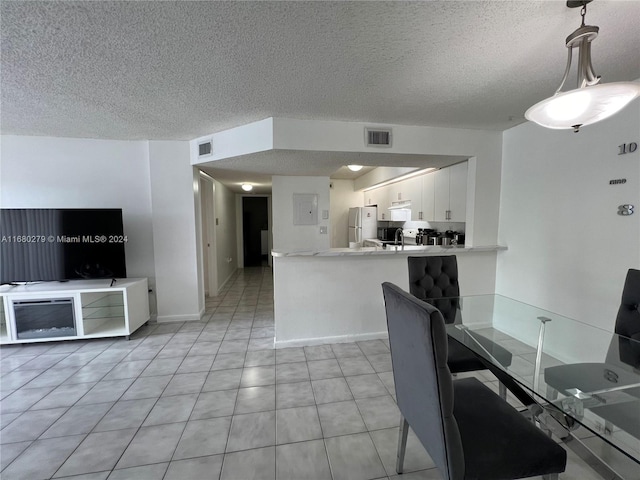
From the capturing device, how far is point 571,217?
2.41m

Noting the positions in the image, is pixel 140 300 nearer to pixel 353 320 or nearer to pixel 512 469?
pixel 353 320

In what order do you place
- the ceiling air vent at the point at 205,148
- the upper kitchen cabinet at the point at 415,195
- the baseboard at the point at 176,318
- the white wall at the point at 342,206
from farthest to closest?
1. the white wall at the point at 342,206
2. the upper kitchen cabinet at the point at 415,195
3. the baseboard at the point at 176,318
4. the ceiling air vent at the point at 205,148

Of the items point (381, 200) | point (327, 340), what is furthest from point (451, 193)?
point (327, 340)

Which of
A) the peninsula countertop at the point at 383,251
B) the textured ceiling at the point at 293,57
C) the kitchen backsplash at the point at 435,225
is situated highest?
the textured ceiling at the point at 293,57

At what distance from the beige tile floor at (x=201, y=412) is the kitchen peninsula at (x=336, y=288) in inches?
7.8

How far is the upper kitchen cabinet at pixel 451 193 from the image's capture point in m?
3.37

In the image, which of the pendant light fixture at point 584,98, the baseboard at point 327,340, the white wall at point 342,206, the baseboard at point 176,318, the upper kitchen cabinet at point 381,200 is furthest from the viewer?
the white wall at point 342,206

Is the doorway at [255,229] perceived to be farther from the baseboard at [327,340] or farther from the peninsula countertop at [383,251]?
the peninsula countertop at [383,251]

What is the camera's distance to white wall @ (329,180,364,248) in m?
6.85

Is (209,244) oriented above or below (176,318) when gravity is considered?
above

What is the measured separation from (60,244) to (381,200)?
5105 millimetres

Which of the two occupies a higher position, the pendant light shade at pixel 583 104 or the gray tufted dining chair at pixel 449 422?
the pendant light shade at pixel 583 104

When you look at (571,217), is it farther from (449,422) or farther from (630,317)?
(449,422)

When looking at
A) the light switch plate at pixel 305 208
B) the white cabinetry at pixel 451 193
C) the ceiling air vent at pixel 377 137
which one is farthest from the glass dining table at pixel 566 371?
the light switch plate at pixel 305 208
